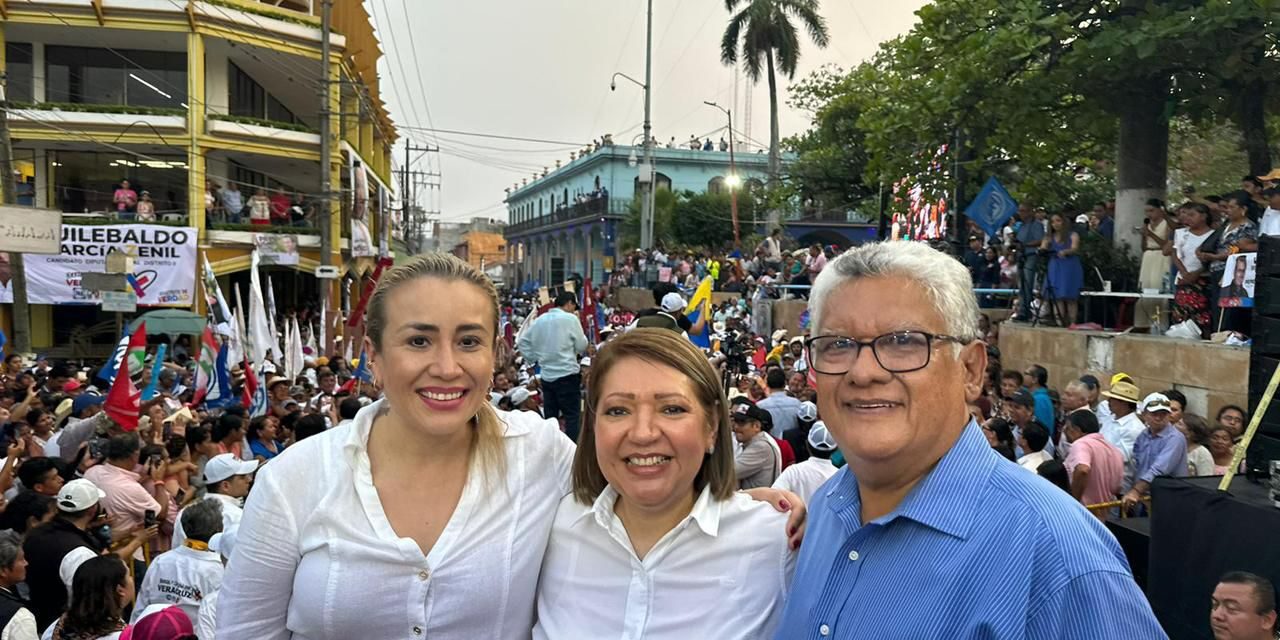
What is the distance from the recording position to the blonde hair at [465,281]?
7.73ft

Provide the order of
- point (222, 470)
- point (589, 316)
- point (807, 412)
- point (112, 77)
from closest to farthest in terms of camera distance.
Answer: point (222, 470) → point (807, 412) → point (589, 316) → point (112, 77)

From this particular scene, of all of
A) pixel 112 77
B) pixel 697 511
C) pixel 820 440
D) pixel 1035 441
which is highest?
pixel 112 77

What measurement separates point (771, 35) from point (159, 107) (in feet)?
80.6

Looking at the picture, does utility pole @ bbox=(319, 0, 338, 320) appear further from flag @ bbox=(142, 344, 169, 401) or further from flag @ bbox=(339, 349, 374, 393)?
flag @ bbox=(142, 344, 169, 401)

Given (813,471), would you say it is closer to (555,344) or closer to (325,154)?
(555,344)

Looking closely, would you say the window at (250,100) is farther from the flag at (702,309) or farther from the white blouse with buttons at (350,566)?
the white blouse with buttons at (350,566)

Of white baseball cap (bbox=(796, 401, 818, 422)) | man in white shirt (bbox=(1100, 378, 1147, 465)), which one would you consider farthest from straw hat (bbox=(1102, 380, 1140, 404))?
white baseball cap (bbox=(796, 401, 818, 422))

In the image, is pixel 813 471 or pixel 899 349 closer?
pixel 899 349

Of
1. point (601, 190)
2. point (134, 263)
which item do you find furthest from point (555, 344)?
point (601, 190)

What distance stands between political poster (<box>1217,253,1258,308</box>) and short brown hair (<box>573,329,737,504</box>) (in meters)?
7.93

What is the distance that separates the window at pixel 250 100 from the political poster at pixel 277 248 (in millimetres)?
4278

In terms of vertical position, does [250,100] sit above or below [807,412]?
above

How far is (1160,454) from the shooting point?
21.5 ft

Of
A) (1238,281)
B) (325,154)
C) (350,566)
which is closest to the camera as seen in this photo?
(350,566)
